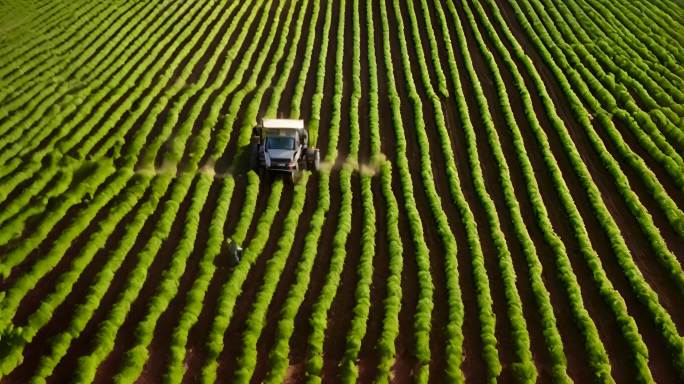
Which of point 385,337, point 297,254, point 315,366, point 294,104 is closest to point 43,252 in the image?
point 297,254

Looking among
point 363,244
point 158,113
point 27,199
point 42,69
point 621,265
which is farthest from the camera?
point 42,69

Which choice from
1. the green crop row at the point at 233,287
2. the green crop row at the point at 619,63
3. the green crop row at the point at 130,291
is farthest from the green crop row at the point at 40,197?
the green crop row at the point at 619,63

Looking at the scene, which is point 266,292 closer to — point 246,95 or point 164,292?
point 164,292

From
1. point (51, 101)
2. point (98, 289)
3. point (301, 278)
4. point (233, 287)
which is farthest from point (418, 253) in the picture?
point (51, 101)

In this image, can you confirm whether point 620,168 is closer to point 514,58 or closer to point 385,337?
point 514,58

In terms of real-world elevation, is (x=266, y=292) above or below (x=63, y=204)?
below
